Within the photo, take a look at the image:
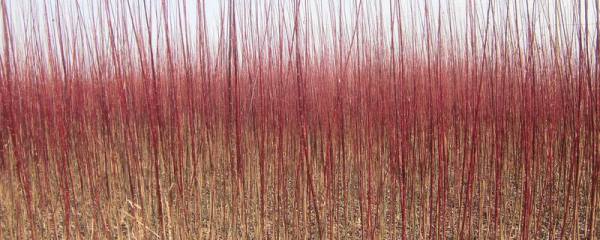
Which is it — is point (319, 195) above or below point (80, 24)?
below

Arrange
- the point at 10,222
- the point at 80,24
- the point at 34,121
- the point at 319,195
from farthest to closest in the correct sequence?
the point at 319,195, the point at 10,222, the point at 34,121, the point at 80,24

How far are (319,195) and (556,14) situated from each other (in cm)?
110

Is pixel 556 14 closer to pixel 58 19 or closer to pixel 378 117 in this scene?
pixel 378 117

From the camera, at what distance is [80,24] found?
1.27 metres

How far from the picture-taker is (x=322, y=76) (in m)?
1.87

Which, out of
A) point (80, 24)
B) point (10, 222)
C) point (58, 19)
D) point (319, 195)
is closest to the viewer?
point (58, 19)

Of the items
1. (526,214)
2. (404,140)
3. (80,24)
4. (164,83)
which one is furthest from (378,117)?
(80,24)

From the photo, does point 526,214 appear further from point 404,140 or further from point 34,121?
point 34,121

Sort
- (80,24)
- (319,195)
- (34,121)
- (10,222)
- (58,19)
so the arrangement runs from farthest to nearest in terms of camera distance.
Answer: (319,195) → (10,222) → (34,121) → (80,24) → (58,19)

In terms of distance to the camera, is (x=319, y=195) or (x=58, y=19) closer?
(x=58, y=19)

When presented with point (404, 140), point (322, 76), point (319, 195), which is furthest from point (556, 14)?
point (319, 195)

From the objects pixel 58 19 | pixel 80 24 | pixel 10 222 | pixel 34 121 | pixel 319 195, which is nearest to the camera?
pixel 58 19

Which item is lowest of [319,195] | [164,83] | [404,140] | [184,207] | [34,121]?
[319,195]

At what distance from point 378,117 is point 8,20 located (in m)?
1.23
